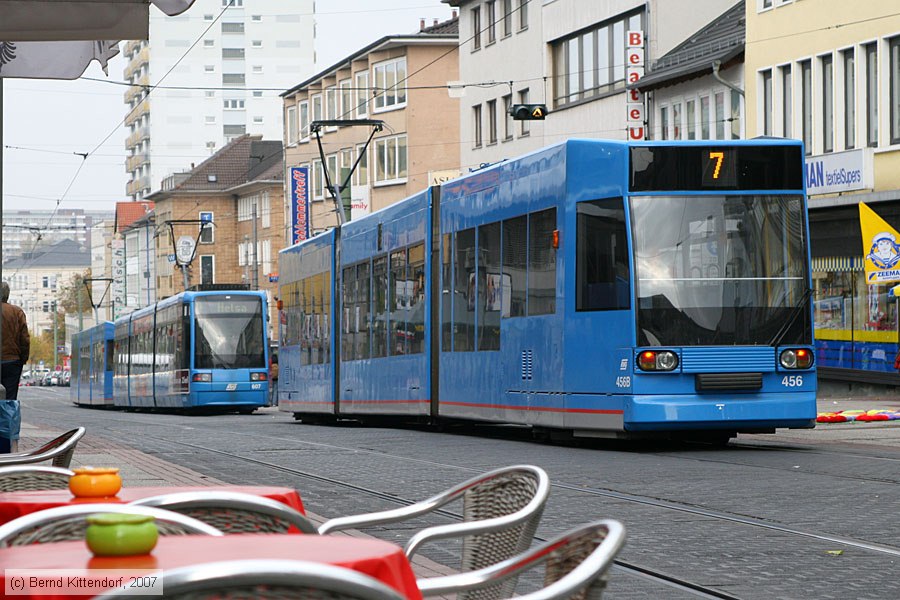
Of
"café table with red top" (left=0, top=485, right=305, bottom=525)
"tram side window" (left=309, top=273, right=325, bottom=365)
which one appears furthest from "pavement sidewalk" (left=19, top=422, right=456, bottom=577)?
"tram side window" (left=309, top=273, right=325, bottom=365)

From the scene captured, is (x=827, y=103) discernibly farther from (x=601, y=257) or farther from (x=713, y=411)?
(x=713, y=411)

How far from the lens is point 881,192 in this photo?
31844 millimetres

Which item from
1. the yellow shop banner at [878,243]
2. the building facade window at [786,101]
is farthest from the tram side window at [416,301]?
the building facade window at [786,101]

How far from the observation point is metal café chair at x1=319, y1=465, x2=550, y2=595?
4.43 m

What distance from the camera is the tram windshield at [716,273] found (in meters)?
16.0

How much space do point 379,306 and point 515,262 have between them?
227 inches

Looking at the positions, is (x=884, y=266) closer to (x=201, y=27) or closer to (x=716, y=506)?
(x=716, y=506)

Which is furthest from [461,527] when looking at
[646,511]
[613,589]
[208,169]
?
[208,169]

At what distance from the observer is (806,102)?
35.5 m

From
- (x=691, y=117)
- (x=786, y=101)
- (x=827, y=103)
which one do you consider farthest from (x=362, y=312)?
(x=691, y=117)

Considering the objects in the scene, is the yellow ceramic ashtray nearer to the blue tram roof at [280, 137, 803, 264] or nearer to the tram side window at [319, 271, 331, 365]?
the blue tram roof at [280, 137, 803, 264]

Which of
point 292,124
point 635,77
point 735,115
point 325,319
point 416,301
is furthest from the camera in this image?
point 292,124

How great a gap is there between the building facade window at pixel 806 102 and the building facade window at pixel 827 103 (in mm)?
576

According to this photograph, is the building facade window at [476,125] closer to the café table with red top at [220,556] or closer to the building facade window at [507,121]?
the building facade window at [507,121]
